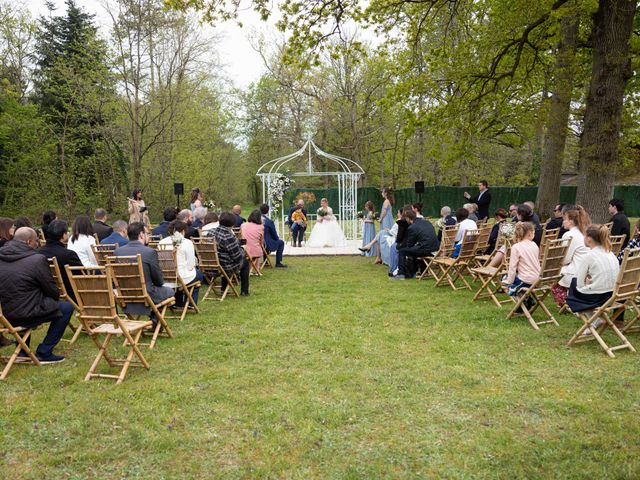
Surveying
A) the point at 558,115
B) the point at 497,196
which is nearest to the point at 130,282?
the point at 558,115

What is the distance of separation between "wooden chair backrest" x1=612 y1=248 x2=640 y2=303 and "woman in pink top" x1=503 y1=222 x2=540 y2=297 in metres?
1.22

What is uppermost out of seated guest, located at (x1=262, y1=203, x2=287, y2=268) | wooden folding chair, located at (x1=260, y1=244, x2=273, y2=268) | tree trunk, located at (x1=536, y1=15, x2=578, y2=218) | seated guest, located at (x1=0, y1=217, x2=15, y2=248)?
tree trunk, located at (x1=536, y1=15, x2=578, y2=218)

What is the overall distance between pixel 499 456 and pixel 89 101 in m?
23.5

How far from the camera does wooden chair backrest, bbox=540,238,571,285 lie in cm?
641

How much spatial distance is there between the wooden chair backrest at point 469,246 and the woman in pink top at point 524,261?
7.09 feet

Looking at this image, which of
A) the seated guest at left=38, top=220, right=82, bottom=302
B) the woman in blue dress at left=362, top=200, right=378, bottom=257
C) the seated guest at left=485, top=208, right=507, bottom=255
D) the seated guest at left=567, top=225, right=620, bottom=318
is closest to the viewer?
the seated guest at left=567, top=225, right=620, bottom=318

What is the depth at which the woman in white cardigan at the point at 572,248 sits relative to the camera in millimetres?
6734

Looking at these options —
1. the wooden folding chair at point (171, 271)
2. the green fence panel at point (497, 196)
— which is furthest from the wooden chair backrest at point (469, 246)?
the green fence panel at point (497, 196)

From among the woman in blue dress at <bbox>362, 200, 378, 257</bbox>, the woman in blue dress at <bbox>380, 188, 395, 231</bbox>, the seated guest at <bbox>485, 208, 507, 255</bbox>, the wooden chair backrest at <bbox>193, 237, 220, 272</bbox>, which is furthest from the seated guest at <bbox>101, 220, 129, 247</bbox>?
the woman in blue dress at <bbox>362, 200, 378, 257</bbox>

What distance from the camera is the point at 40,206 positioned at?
24.5 metres

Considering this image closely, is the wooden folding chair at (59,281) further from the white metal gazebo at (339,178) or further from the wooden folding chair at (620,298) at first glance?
the white metal gazebo at (339,178)

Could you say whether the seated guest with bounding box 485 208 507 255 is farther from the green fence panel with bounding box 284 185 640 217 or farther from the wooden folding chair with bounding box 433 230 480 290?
the green fence panel with bounding box 284 185 640 217

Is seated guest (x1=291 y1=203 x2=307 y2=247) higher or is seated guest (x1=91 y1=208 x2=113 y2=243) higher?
seated guest (x1=91 y1=208 x2=113 y2=243)

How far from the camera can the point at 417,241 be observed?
10.3 meters
